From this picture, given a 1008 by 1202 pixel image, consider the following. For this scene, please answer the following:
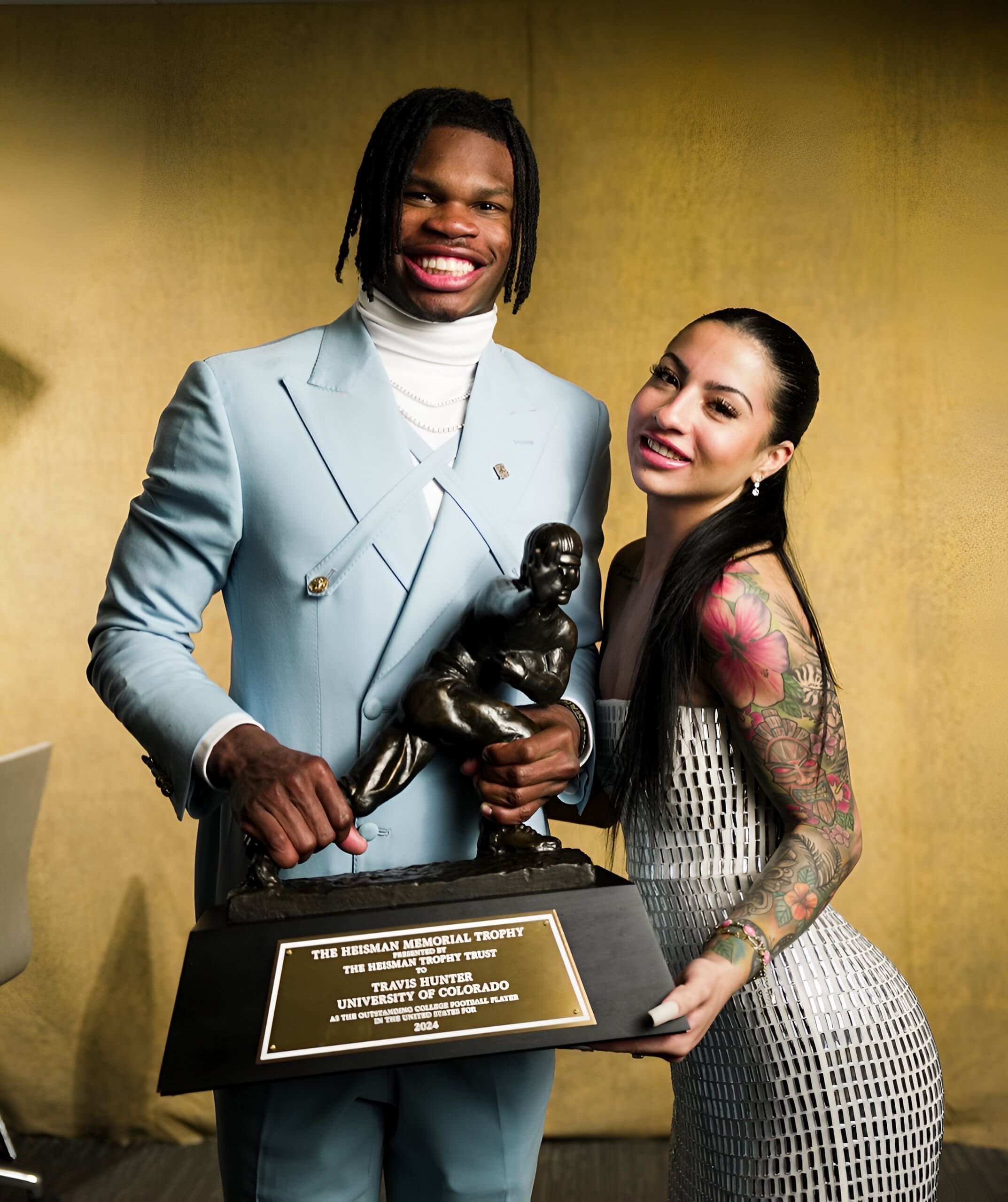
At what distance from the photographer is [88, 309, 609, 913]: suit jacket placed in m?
1.49

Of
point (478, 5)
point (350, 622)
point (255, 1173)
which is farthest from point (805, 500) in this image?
point (255, 1173)

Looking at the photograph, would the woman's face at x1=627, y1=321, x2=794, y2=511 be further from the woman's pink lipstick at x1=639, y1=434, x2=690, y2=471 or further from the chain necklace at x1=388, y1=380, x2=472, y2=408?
the chain necklace at x1=388, y1=380, x2=472, y2=408

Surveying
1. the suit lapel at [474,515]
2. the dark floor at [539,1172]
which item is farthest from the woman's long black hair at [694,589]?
the dark floor at [539,1172]

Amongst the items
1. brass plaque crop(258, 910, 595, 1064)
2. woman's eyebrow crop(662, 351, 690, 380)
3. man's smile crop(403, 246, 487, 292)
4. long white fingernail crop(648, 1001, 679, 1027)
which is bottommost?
long white fingernail crop(648, 1001, 679, 1027)

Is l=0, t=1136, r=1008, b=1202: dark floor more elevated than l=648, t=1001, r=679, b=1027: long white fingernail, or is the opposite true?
l=648, t=1001, r=679, b=1027: long white fingernail

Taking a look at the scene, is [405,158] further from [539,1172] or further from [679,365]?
[539,1172]

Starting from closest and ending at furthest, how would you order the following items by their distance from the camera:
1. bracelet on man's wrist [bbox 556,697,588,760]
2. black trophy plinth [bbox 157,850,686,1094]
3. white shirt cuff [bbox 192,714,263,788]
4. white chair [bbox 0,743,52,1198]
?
black trophy plinth [bbox 157,850,686,1094] < white shirt cuff [bbox 192,714,263,788] < bracelet on man's wrist [bbox 556,697,588,760] < white chair [bbox 0,743,52,1198]

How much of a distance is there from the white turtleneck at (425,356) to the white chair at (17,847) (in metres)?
1.84

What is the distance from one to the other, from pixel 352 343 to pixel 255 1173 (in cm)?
101

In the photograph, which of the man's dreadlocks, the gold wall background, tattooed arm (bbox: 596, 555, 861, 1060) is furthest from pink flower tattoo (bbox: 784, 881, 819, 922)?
the gold wall background

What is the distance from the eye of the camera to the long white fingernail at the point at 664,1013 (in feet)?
4.15

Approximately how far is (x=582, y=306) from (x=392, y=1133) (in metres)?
2.69

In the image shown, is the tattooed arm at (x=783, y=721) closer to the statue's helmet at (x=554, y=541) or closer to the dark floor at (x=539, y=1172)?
the statue's helmet at (x=554, y=541)

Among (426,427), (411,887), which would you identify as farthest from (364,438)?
(411,887)
